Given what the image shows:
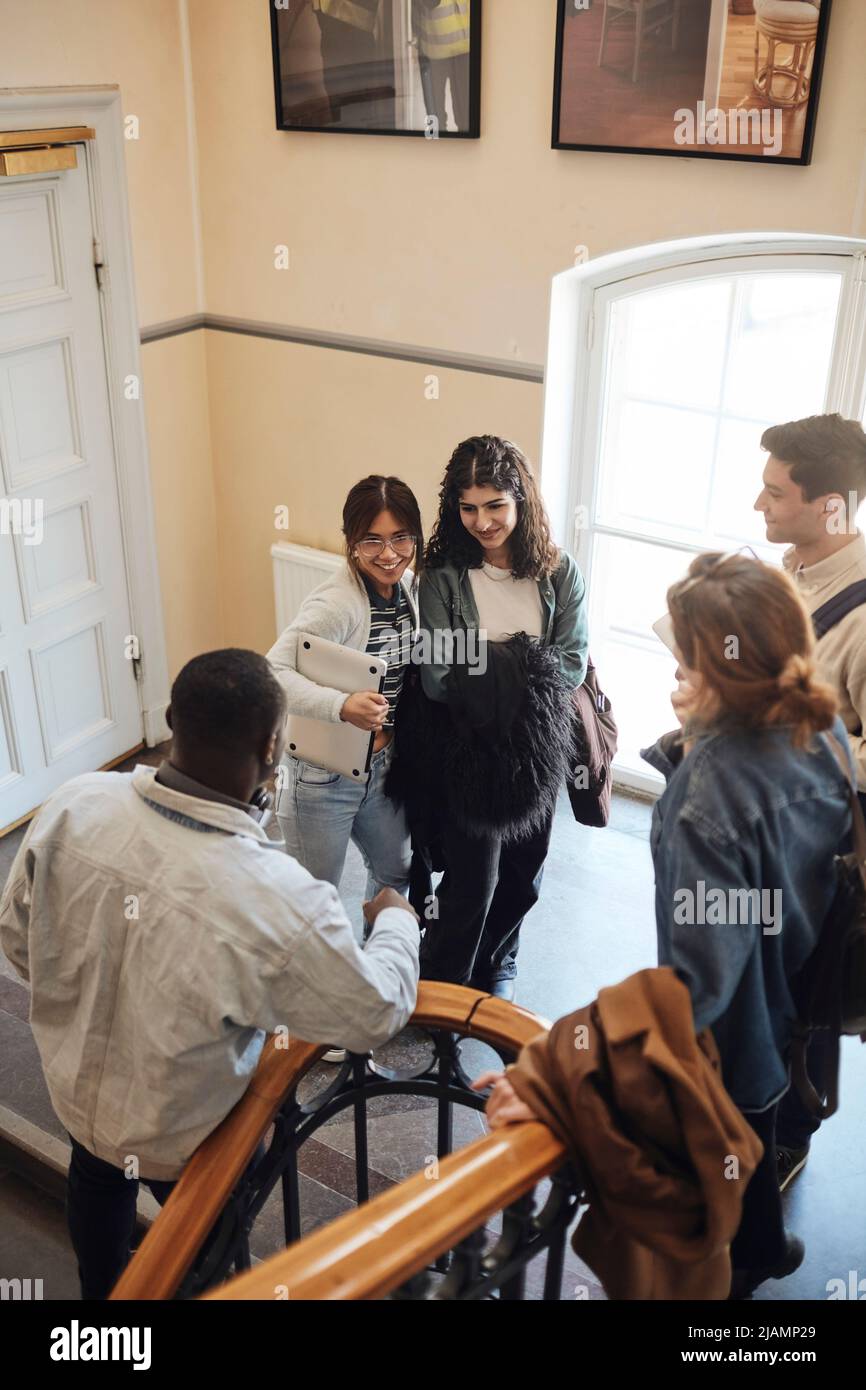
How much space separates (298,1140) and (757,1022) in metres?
0.74

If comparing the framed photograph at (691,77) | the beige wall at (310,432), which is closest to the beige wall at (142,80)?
the beige wall at (310,432)

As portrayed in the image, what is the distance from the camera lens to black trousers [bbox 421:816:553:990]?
9.67 ft

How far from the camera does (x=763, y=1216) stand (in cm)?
193

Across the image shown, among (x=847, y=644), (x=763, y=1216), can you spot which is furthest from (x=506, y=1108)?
(x=847, y=644)

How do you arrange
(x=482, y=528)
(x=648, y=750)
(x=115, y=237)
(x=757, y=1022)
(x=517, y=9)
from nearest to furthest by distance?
(x=757, y=1022)
(x=648, y=750)
(x=482, y=528)
(x=517, y=9)
(x=115, y=237)

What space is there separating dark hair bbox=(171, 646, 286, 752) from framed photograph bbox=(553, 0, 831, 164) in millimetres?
2441

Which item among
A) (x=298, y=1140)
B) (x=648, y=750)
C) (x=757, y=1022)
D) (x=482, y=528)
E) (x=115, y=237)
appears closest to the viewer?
(x=757, y=1022)

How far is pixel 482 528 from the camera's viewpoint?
2.75 m

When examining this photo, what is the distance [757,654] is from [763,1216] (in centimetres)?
100

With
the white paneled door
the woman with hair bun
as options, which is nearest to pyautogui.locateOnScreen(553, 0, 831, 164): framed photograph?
the white paneled door

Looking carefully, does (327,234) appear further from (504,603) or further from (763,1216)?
(763,1216)

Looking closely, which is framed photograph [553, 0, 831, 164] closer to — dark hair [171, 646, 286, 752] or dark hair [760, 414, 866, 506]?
dark hair [760, 414, 866, 506]
